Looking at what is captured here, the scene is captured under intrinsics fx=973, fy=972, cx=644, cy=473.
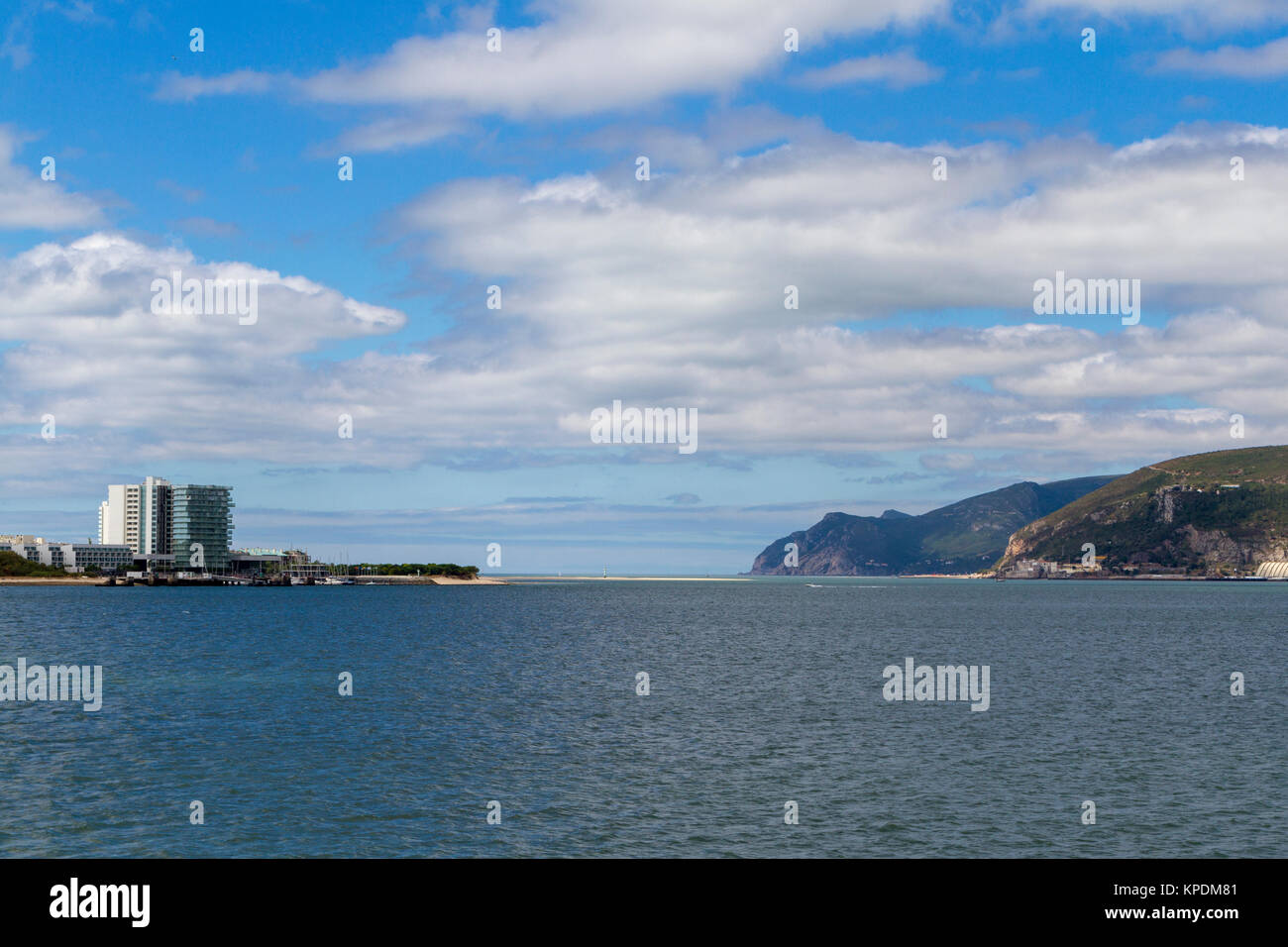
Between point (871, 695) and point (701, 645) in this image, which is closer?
point (871, 695)

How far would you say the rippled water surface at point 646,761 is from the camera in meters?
38.0

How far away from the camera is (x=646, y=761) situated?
51812 millimetres

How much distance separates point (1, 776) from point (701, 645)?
92845 millimetres

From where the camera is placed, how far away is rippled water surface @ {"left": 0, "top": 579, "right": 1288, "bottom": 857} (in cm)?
3800

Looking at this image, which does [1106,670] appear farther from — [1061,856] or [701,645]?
[1061,856]
